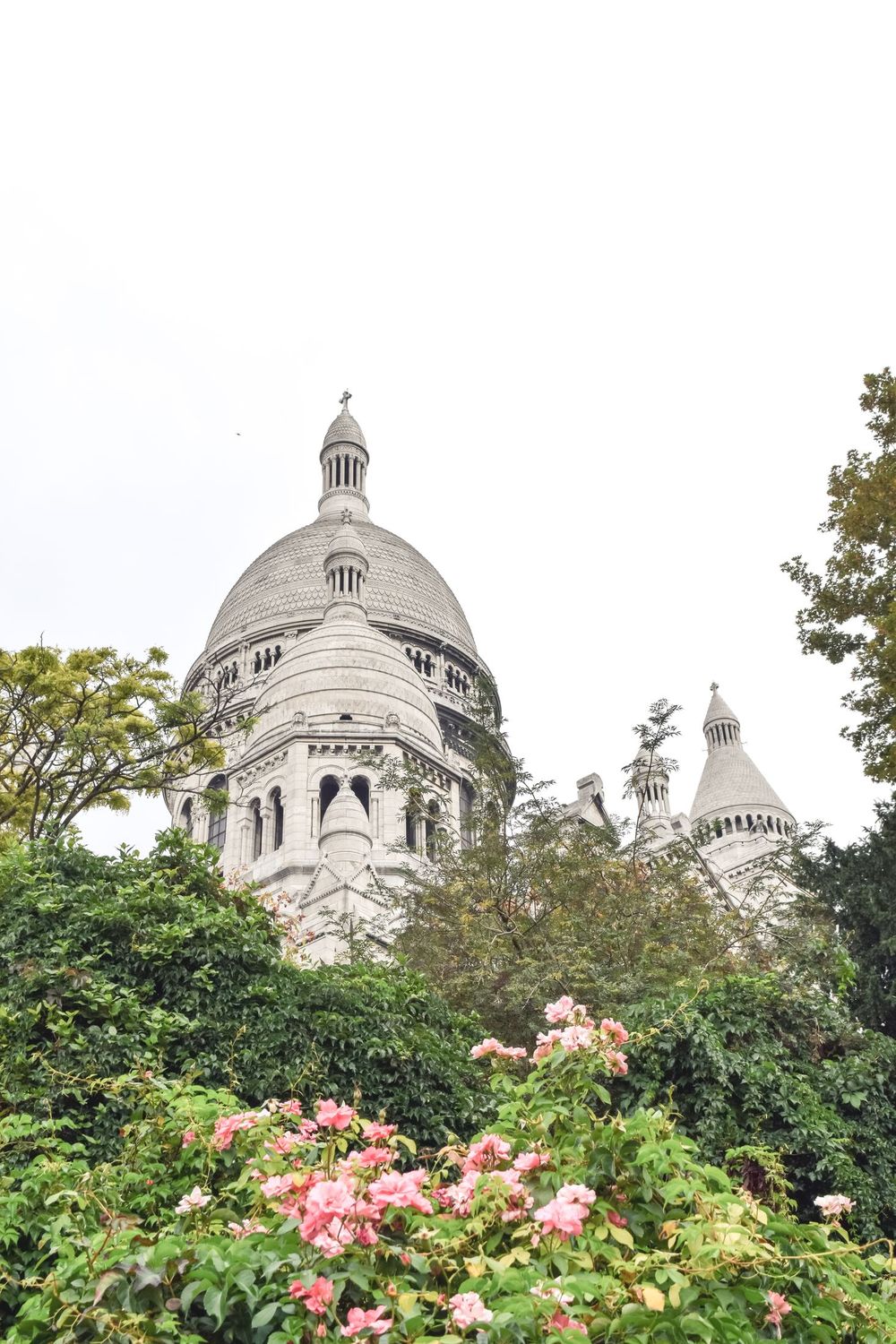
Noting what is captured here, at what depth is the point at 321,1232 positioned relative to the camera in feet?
17.7

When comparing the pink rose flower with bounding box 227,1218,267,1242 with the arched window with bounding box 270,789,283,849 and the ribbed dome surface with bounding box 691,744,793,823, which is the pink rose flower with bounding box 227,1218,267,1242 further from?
the ribbed dome surface with bounding box 691,744,793,823

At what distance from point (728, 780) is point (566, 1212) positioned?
217 ft

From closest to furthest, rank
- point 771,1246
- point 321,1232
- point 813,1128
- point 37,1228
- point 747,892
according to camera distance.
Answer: point 321,1232 < point 771,1246 < point 37,1228 < point 813,1128 < point 747,892

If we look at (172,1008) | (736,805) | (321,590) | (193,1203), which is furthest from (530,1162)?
(321,590)

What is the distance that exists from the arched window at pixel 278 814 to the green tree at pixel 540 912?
912 inches

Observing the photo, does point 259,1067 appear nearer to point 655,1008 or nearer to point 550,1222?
point 655,1008

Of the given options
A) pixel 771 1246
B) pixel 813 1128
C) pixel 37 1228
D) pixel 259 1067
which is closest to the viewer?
pixel 771 1246

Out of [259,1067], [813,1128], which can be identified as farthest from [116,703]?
[813,1128]

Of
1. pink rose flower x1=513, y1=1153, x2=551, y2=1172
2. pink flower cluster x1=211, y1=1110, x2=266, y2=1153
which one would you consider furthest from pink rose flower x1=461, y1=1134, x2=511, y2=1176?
pink flower cluster x1=211, y1=1110, x2=266, y2=1153

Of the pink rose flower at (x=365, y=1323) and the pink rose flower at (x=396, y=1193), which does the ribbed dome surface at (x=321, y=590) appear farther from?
the pink rose flower at (x=365, y=1323)

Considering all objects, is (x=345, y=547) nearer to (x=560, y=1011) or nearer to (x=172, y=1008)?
(x=172, y=1008)

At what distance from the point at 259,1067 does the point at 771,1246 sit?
5946mm

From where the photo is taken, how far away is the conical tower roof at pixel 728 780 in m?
67.8

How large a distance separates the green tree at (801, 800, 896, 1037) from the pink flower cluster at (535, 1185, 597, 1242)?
1410 centimetres
